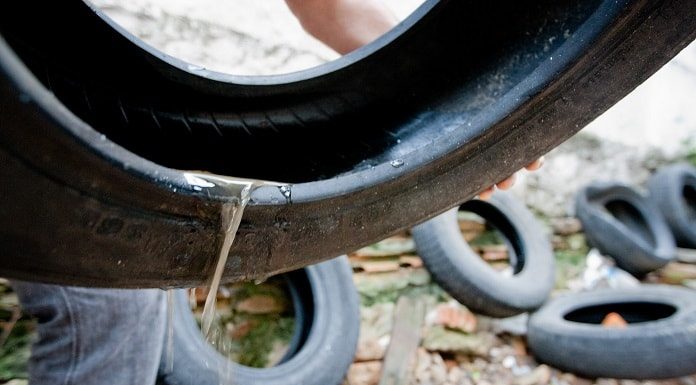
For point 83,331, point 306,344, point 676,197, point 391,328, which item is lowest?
point 83,331

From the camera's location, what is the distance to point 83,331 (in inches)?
26.4

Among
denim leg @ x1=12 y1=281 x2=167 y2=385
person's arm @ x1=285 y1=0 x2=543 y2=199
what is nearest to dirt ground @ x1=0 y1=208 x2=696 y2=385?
denim leg @ x1=12 y1=281 x2=167 y2=385

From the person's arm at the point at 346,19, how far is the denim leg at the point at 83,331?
610 millimetres

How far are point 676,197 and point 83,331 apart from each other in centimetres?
297

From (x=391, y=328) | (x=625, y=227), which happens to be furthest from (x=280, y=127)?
(x=625, y=227)

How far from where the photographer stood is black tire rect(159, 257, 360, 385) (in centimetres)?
119

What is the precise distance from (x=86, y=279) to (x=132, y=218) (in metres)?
0.06

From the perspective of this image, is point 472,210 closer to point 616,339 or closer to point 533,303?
point 533,303

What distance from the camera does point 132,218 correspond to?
398mm

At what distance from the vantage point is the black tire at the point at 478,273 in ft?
6.06

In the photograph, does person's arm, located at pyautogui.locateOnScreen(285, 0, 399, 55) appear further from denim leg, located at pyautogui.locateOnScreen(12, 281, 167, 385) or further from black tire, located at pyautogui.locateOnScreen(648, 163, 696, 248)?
black tire, located at pyautogui.locateOnScreen(648, 163, 696, 248)

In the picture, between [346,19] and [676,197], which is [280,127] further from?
[676,197]

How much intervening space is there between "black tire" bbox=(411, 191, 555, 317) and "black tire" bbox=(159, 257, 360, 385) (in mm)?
432

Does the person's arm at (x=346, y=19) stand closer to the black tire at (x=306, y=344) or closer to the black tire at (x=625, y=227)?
the black tire at (x=306, y=344)
